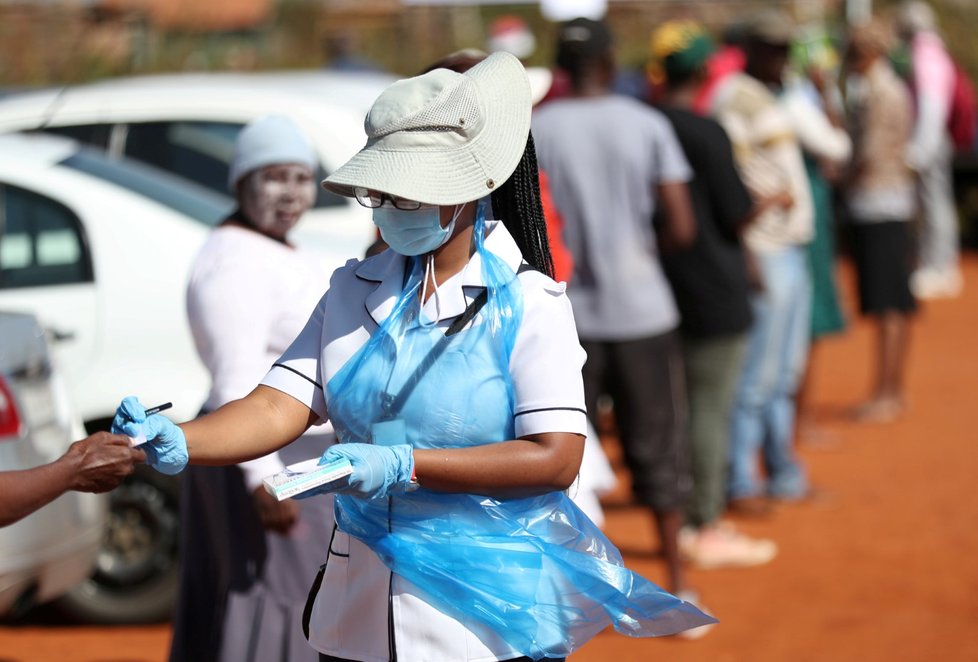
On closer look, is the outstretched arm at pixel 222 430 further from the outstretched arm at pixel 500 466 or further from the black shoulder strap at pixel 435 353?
the outstretched arm at pixel 500 466

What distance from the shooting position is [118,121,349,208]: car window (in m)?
7.03

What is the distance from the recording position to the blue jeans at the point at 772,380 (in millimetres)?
6875

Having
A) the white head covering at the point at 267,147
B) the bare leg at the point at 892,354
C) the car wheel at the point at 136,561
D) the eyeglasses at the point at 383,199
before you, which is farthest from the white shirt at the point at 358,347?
the bare leg at the point at 892,354

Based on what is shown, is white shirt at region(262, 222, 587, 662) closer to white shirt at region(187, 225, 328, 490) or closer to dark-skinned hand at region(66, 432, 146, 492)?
dark-skinned hand at region(66, 432, 146, 492)

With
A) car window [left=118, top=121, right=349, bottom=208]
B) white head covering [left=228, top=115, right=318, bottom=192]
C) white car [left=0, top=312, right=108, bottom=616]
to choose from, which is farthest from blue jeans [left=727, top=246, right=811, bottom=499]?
white car [left=0, top=312, right=108, bottom=616]

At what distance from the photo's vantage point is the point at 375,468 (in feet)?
7.75

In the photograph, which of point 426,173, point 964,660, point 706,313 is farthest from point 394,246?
point 706,313

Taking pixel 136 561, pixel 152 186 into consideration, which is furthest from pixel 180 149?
pixel 136 561

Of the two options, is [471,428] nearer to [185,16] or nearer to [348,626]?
[348,626]

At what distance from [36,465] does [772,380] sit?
373cm

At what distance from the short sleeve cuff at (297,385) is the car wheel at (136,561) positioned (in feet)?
9.57

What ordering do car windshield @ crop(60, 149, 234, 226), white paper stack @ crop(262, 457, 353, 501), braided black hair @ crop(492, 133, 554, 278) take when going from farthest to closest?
1. car windshield @ crop(60, 149, 234, 226)
2. braided black hair @ crop(492, 133, 554, 278)
3. white paper stack @ crop(262, 457, 353, 501)

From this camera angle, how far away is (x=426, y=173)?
8.18 ft

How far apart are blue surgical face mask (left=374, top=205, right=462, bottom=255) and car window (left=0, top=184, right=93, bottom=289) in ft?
10.4
